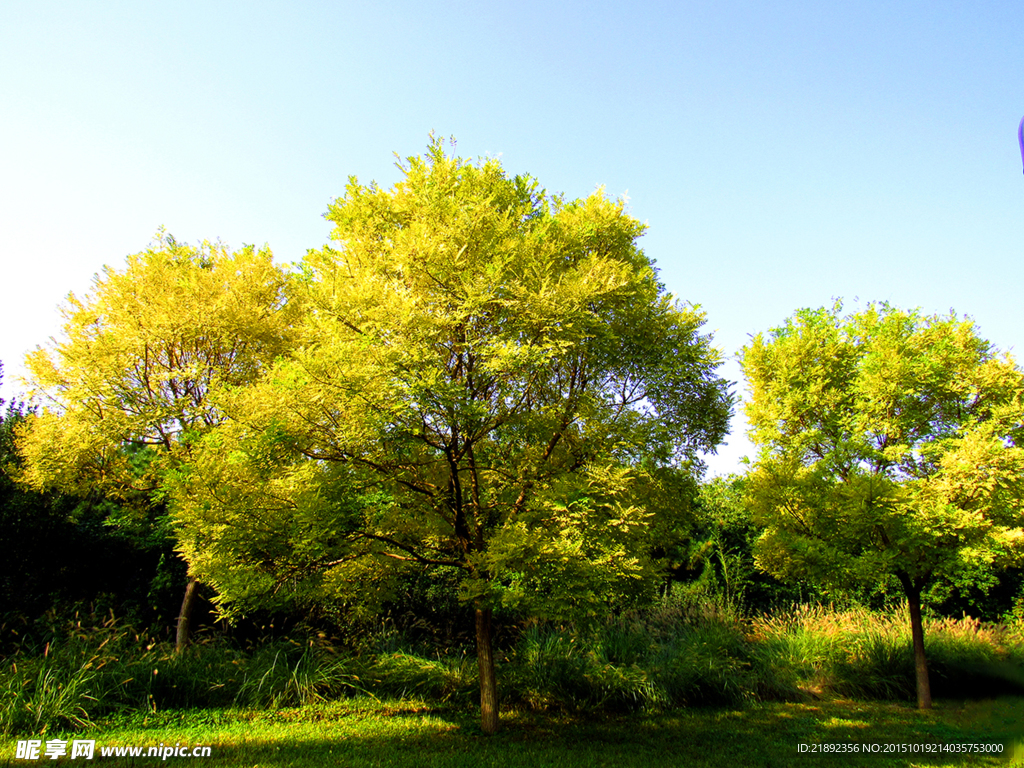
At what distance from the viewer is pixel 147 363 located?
10727mm

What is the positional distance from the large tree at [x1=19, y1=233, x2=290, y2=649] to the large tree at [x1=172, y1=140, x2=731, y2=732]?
4.13m

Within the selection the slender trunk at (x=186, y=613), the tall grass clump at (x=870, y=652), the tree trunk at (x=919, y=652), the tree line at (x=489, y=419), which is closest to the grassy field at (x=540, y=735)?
the tree trunk at (x=919, y=652)

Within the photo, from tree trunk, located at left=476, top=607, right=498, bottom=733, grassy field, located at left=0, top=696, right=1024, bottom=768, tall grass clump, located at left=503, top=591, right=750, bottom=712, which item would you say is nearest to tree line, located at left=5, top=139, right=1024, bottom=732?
tree trunk, located at left=476, top=607, right=498, bottom=733

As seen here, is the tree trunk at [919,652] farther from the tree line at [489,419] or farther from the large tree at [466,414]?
the large tree at [466,414]

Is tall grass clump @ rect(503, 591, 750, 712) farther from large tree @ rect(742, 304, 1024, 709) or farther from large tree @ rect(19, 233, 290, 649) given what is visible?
large tree @ rect(19, 233, 290, 649)

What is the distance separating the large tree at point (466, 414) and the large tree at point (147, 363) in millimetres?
4134

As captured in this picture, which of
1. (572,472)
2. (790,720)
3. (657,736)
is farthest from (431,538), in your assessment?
(790,720)

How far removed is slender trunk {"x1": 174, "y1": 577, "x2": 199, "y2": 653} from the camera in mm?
10648

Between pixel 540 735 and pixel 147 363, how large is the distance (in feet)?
32.1

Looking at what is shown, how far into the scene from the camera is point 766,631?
490 inches

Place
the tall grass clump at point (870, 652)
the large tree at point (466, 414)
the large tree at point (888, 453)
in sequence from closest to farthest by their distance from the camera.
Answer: the large tree at point (466, 414), the large tree at point (888, 453), the tall grass clump at point (870, 652)

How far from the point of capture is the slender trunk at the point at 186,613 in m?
10.6

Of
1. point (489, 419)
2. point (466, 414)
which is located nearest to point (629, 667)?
point (489, 419)

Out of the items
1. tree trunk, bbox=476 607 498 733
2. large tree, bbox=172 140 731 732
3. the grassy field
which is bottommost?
the grassy field
